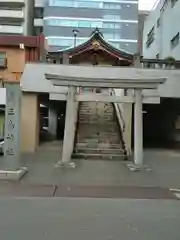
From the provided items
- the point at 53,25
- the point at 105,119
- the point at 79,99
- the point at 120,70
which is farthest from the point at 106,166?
the point at 53,25

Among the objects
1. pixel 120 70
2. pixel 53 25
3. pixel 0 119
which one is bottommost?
pixel 0 119

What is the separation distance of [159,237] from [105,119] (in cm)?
2057

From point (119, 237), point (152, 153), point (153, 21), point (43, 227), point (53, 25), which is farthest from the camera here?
point (53, 25)

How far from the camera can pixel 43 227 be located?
7574 millimetres

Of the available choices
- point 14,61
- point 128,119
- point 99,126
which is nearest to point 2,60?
point 14,61

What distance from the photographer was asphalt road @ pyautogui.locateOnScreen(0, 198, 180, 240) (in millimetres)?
7090

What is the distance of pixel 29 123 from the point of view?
2388cm

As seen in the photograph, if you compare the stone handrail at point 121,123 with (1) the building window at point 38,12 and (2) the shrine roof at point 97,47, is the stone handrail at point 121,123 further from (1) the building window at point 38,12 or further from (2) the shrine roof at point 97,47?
(1) the building window at point 38,12

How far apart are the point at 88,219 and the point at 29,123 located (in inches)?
625

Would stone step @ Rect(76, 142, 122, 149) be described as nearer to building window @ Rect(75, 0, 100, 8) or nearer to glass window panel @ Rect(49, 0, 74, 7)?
glass window panel @ Rect(49, 0, 74, 7)

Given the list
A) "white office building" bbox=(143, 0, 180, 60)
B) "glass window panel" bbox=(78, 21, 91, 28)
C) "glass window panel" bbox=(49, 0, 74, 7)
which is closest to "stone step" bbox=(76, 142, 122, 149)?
"white office building" bbox=(143, 0, 180, 60)

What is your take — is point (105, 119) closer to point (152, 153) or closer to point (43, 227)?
point (152, 153)

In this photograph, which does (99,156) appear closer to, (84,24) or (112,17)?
(84,24)

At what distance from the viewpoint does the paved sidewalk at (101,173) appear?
13995mm
